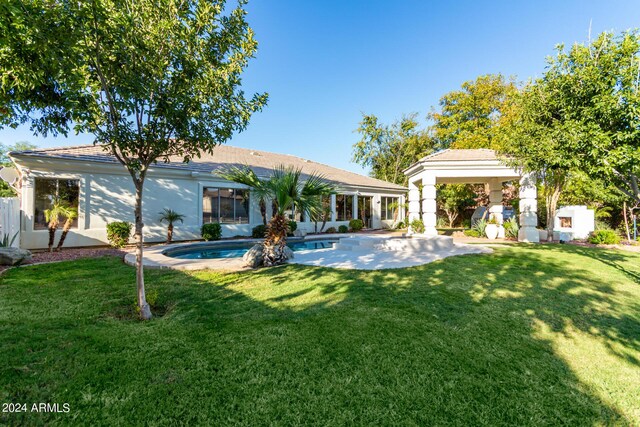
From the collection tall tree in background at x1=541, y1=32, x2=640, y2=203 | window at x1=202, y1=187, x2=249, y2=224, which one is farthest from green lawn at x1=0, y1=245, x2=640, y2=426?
window at x1=202, y1=187, x2=249, y2=224

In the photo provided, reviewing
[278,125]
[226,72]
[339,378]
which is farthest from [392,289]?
[278,125]

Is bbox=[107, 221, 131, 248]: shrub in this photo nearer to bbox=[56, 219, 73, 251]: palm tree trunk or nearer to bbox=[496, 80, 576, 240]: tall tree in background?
bbox=[56, 219, 73, 251]: palm tree trunk

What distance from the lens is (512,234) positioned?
16.2 metres

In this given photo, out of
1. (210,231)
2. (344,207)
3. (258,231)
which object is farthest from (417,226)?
(210,231)

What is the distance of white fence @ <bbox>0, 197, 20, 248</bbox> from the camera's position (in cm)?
877

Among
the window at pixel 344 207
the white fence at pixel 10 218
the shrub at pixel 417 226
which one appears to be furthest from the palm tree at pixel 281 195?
the window at pixel 344 207

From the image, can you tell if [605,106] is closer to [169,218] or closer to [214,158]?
[169,218]

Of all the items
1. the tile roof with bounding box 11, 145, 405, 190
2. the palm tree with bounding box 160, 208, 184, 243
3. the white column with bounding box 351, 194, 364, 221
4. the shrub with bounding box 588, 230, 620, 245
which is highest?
the tile roof with bounding box 11, 145, 405, 190

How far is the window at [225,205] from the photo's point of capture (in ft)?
49.8

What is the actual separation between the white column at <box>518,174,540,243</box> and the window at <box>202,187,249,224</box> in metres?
15.7

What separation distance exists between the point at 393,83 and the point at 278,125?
10.5 metres

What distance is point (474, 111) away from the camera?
101ft

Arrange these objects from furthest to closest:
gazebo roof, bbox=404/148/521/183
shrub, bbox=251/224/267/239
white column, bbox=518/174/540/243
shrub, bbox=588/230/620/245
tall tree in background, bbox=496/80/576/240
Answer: shrub, bbox=251/224/267/239 < gazebo roof, bbox=404/148/521/183 < white column, bbox=518/174/540/243 < shrub, bbox=588/230/620/245 < tall tree in background, bbox=496/80/576/240

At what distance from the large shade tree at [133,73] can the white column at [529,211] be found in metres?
15.8
